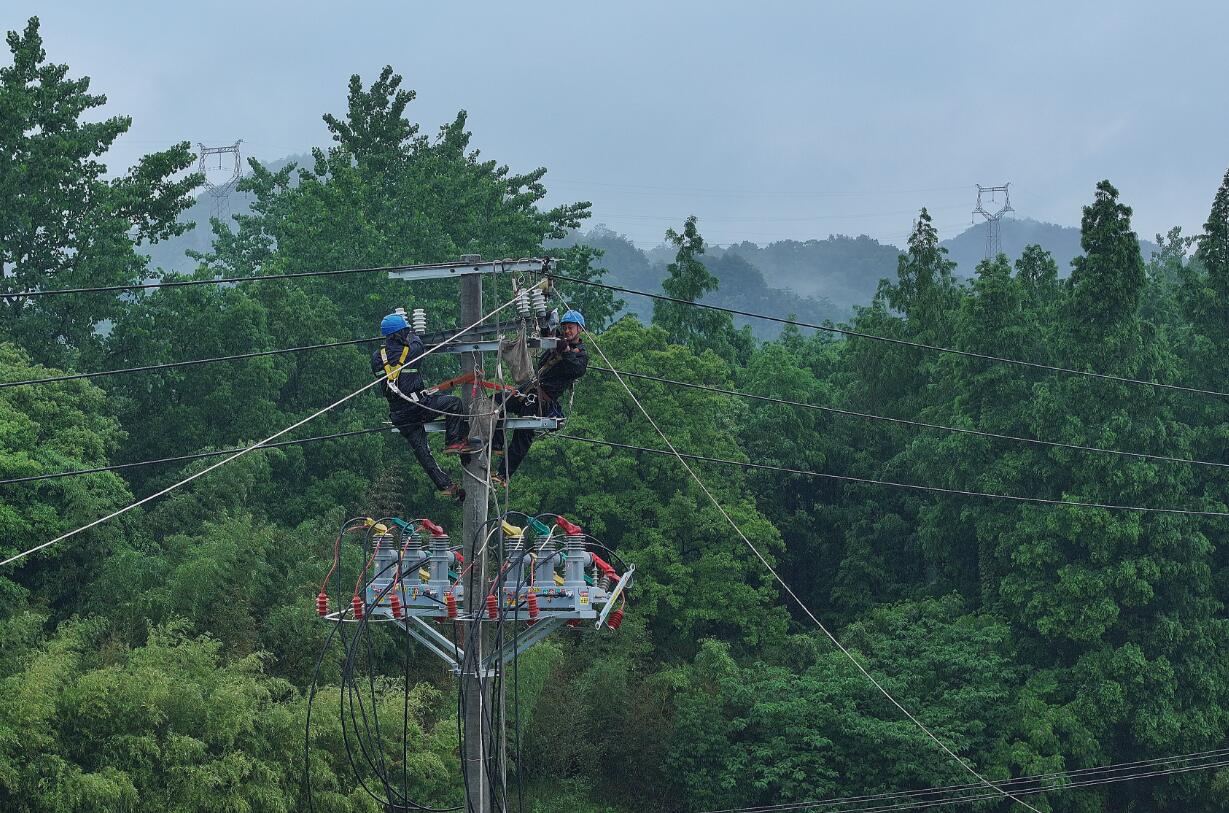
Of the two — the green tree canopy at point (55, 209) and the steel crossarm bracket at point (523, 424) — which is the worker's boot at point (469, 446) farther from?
the green tree canopy at point (55, 209)

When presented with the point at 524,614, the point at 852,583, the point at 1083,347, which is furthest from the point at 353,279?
the point at 524,614

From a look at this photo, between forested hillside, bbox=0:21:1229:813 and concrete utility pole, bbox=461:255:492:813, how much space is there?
42.3 feet

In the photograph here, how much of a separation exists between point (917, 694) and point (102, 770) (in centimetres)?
1913

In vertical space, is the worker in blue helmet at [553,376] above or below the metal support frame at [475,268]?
below

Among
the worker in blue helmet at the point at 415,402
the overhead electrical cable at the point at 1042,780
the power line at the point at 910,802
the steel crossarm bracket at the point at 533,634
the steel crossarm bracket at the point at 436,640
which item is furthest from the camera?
the power line at the point at 910,802

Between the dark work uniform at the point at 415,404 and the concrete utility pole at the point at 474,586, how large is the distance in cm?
17

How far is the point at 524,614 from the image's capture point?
16453 millimetres

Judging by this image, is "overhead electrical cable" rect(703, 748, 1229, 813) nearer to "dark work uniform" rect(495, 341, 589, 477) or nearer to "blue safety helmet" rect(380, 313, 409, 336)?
"dark work uniform" rect(495, 341, 589, 477)

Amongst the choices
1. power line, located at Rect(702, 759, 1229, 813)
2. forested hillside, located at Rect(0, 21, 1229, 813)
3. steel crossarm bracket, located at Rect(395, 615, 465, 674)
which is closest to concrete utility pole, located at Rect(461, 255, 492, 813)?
steel crossarm bracket, located at Rect(395, 615, 465, 674)

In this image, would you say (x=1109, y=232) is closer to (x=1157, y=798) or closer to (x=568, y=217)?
(x=1157, y=798)

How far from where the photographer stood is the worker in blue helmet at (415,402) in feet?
50.6

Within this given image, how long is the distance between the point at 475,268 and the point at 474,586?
9.56 ft

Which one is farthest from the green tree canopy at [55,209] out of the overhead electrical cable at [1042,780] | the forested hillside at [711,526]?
the overhead electrical cable at [1042,780]

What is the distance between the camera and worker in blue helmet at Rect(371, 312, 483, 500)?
1541 cm
